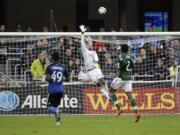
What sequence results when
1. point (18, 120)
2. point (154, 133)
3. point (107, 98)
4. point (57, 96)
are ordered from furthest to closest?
point (107, 98), point (18, 120), point (57, 96), point (154, 133)

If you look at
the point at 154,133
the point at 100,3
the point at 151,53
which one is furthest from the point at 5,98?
the point at 100,3

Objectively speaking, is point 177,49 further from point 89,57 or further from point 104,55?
point 89,57

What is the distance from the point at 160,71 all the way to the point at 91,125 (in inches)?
179

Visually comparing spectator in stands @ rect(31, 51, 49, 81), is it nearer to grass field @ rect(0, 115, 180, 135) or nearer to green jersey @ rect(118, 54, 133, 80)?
grass field @ rect(0, 115, 180, 135)

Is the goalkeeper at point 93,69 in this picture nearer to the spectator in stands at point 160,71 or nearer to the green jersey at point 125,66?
Result: the green jersey at point 125,66

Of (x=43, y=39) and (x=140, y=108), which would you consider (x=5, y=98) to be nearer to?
(x=43, y=39)

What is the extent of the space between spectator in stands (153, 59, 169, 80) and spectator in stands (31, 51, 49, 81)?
3.25 meters

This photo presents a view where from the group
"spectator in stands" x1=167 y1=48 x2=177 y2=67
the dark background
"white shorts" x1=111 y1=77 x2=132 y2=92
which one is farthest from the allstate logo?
the dark background

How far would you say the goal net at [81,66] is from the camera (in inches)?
941

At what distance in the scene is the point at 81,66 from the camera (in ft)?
79.5

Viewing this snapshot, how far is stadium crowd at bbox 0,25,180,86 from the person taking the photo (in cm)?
2433

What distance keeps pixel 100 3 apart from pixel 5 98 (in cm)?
1077

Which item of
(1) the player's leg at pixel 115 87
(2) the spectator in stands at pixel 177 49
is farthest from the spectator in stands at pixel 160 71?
(1) the player's leg at pixel 115 87

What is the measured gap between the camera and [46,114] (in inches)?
949
